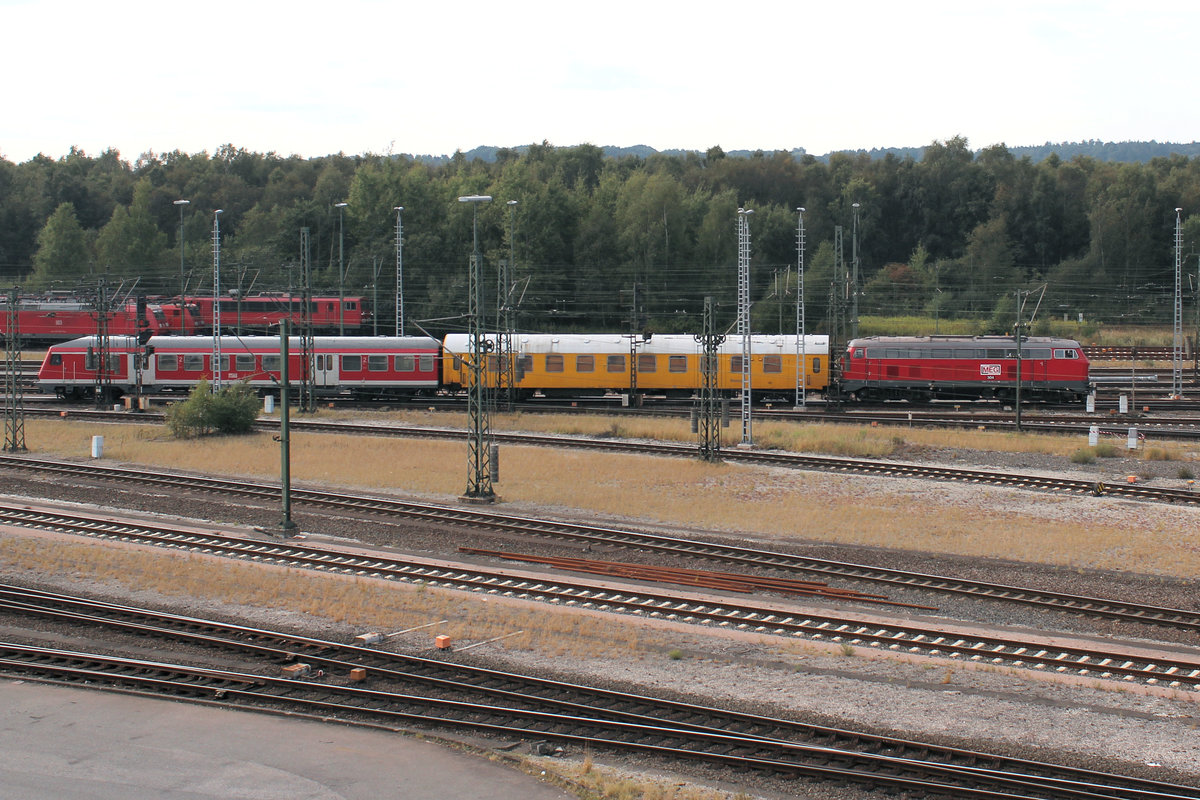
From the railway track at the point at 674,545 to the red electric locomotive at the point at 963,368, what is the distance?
27.4 meters

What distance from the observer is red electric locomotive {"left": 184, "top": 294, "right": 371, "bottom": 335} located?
68625mm

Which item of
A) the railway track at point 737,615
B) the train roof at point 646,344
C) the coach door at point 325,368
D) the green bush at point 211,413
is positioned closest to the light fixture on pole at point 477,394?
the railway track at point 737,615

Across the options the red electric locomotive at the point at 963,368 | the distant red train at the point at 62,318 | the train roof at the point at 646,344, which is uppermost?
the distant red train at the point at 62,318

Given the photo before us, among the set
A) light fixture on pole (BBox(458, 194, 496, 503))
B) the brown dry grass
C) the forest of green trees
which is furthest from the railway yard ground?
the forest of green trees

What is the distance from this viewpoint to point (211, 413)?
42.1 metres

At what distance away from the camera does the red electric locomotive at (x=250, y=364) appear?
168ft

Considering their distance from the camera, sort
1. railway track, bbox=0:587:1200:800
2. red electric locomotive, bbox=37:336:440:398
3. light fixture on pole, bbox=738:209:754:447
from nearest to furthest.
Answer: railway track, bbox=0:587:1200:800 < light fixture on pole, bbox=738:209:754:447 < red electric locomotive, bbox=37:336:440:398

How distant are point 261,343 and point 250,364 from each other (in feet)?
3.91

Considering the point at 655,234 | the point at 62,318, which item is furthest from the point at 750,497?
the point at 655,234

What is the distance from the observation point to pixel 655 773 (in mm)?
11703

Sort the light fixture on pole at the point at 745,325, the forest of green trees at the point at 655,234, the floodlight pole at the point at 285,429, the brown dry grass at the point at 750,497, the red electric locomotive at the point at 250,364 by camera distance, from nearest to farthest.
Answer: the floodlight pole at the point at 285,429 < the brown dry grass at the point at 750,497 < the light fixture on pole at the point at 745,325 < the red electric locomotive at the point at 250,364 < the forest of green trees at the point at 655,234

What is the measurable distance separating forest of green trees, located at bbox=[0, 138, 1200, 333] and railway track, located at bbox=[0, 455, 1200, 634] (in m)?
36.6

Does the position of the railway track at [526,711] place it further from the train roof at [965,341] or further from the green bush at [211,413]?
the train roof at [965,341]

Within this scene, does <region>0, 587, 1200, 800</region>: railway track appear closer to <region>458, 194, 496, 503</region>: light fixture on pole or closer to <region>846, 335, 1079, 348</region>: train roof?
<region>458, 194, 496, 503</region>: light fixture on pole
